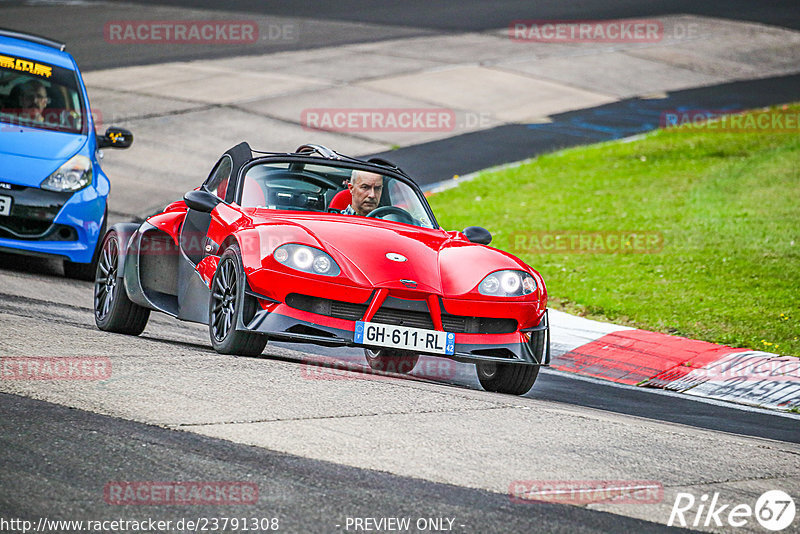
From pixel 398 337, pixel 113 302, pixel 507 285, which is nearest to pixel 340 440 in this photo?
pixel 398 337

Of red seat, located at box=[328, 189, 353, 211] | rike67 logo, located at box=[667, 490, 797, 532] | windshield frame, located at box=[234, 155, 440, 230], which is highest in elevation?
windshield frame, located at box=[234, 155, 440, 230]

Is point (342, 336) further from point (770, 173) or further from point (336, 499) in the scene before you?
point (770, 173)

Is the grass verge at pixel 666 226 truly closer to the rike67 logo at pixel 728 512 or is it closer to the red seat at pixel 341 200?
the red seat at pixel 341 200

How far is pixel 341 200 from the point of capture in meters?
8.82

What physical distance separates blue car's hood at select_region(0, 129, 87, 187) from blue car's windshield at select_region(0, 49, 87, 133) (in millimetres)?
257

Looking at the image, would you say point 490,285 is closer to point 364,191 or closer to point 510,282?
point 510,282

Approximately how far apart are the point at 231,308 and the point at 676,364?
422cm

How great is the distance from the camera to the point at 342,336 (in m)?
7.25

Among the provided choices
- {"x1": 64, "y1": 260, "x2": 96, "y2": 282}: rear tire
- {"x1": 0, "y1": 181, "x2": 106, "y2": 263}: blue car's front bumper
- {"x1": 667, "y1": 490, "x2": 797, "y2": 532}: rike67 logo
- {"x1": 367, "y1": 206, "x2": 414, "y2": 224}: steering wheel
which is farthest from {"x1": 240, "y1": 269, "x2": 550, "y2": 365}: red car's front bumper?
{"x1": 64, "y1": 260, "x2": 96, "y2": 282}: rear tire

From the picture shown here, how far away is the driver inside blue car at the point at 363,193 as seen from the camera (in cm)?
873

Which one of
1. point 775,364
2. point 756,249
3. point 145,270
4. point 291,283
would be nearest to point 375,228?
→ point 291,283

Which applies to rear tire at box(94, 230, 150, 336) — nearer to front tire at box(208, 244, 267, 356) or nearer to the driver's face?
front tire at box(208, 244, 267, 356)

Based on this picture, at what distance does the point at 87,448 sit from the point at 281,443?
88 cm

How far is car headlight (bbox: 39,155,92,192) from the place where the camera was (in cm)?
1109
